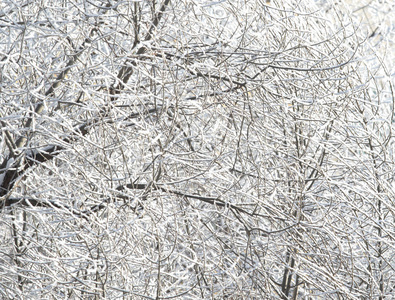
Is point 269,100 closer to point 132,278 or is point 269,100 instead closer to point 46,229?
point 132,278

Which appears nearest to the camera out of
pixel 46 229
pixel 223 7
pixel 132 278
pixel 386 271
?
pixel 132 278

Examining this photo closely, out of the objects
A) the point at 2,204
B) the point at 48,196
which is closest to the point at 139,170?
the point at 48,196

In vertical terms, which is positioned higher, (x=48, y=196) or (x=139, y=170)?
(x=139, y=170)

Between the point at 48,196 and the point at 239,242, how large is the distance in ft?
4.39

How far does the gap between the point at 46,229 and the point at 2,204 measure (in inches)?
15.2

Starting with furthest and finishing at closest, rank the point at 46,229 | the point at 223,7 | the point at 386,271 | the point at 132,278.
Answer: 1. the point at 386,271
2. the point at 46,229
3. the point at 223,7
4. the point at 132,278

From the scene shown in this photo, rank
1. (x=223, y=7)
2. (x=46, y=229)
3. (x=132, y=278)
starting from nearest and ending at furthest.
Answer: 1. (x=132, y=278)
2. (x=223, y=7)
3. (x=46, y=229)

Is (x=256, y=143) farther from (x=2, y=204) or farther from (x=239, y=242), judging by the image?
(x=2, y=204)

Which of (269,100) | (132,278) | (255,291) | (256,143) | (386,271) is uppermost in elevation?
(269,100)

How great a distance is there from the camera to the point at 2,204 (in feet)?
11.7

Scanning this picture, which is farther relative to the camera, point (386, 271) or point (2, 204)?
point (386, 271)

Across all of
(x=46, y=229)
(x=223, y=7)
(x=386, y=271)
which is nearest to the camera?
(x=223, y=7)

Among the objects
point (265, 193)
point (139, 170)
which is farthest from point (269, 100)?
point (139, 170)

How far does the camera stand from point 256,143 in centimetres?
377
